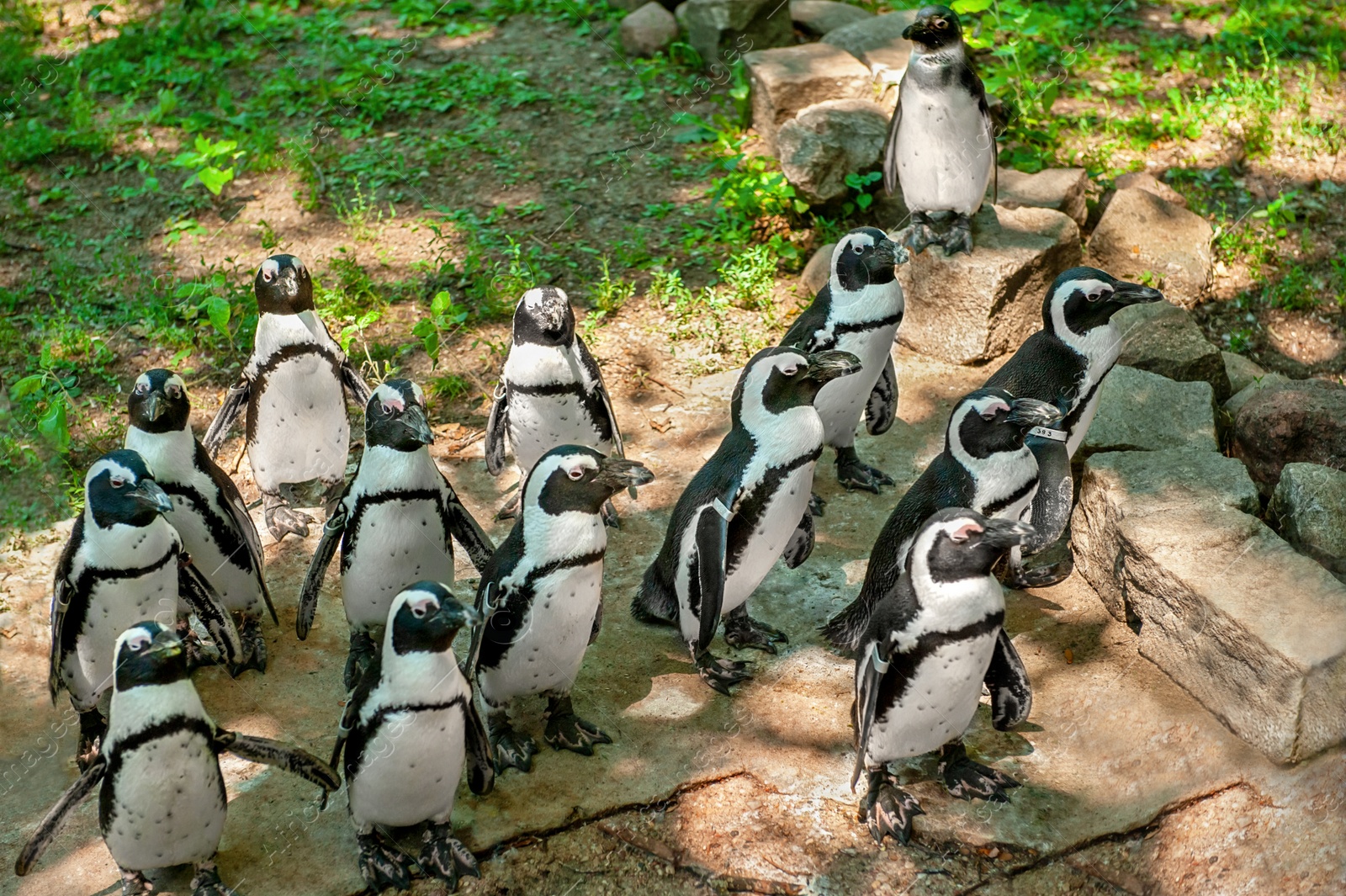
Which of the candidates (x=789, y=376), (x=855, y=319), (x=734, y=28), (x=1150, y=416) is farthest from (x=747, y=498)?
(x=734, y=28)

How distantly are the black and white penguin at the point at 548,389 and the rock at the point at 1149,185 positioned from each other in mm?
4083

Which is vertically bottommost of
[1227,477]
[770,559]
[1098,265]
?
[1098,265]

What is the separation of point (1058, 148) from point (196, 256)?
225 inches

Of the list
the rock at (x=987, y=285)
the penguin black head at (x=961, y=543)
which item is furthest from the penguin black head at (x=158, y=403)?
the rock at (x=987, y=285)

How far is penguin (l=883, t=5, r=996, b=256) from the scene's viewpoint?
604cm

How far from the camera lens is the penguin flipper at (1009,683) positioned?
397 centimetres

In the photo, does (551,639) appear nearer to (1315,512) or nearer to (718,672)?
(718,672)

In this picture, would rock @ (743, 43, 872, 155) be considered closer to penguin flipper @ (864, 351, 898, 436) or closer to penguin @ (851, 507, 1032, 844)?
penguin flipper @ (864, 351, 898, 436)

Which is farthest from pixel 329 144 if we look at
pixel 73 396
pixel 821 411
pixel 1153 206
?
pixel 1153 206

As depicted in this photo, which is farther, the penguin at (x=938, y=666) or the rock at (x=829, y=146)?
the rock at (x=829, y=146)

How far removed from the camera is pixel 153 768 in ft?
11.2

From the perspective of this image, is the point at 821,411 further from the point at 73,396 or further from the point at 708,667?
the point at 73,396

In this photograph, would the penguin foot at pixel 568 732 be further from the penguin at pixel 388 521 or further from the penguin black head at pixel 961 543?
the penguin black head at pixel 961 543

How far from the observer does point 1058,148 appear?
8352 mm
